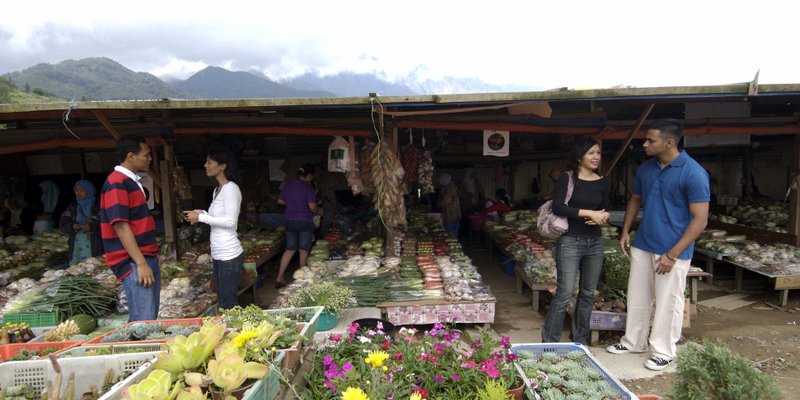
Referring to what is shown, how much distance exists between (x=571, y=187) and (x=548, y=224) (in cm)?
38

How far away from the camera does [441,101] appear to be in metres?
4.39

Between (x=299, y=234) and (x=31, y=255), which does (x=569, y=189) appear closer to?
(x=299, y=234)

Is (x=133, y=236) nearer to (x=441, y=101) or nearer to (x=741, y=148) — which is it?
(x=441, y=101)

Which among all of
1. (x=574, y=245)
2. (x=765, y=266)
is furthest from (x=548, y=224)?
(x=765, y=266)

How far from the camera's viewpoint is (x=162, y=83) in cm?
7200

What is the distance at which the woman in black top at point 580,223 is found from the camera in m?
3.60

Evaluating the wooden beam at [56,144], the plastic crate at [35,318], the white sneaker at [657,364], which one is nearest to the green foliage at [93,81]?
the wooden beam at [56,144]

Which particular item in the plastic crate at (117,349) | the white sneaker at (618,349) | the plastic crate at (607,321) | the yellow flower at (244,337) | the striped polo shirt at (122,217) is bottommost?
the white sneaker at (618,349)

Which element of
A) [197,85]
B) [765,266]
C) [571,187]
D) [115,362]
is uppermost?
[197,85]

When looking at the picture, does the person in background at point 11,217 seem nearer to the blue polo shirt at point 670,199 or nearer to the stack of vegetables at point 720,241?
the blue polo shirt at point 670,199

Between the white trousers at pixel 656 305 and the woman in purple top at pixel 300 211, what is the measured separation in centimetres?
432

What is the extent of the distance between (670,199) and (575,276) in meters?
1.02

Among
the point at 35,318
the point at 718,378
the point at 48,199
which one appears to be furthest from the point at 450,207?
the point at 48,199

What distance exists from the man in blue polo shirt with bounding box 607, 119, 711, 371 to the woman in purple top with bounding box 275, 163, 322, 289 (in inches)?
171
